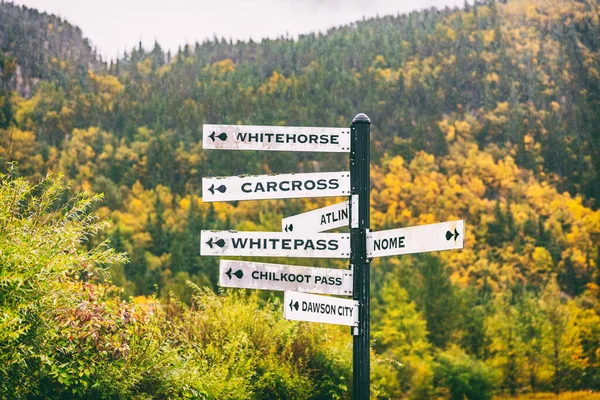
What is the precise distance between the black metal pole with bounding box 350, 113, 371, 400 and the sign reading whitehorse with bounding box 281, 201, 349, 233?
153 mm

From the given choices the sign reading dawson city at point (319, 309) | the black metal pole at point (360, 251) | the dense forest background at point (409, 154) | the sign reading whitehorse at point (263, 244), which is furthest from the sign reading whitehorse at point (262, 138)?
the dense forest background at point (409, 154)

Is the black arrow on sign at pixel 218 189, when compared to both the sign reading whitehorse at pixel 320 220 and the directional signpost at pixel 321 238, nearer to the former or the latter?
the directional signpost at pixel 321 238

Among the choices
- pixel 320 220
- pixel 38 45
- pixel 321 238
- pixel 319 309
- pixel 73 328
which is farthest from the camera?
pixel 38 45

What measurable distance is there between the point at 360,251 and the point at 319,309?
48 centimetres

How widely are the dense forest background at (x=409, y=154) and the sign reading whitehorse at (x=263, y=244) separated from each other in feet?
24.4

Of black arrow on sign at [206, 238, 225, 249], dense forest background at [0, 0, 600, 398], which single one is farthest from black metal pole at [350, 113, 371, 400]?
dense forest background at [0, 0, 600, 398]

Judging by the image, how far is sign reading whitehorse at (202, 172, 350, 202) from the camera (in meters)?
5.59

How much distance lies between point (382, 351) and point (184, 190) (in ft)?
223

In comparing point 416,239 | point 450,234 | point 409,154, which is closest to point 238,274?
point 416,239

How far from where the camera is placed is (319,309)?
5.34 meters

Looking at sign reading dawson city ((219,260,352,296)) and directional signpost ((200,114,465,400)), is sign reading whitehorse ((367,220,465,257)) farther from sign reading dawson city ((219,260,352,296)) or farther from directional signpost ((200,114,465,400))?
sign reading dawson city ((219,260,352,296))

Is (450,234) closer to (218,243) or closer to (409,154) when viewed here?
(218,243)

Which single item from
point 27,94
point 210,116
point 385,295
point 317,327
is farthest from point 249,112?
point 317,327

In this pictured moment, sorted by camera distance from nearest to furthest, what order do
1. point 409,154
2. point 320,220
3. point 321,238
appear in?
point 321,238, point 320,220, point 409,154
